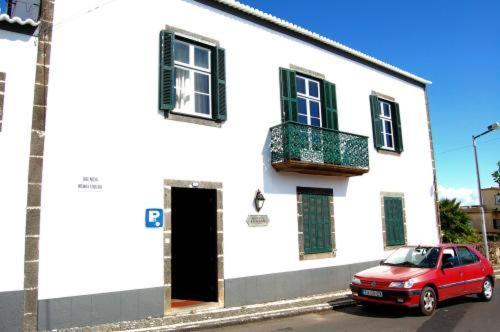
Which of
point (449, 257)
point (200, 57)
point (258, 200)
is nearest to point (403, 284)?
point (449, 257)

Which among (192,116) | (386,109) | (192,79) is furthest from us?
(386,109)

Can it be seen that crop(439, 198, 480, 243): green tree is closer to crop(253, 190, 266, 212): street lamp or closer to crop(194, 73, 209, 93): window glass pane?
crop(253, 190, 266, 212): street lamp

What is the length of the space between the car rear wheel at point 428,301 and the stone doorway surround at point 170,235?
4396 mm

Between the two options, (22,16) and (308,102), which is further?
(308,102)

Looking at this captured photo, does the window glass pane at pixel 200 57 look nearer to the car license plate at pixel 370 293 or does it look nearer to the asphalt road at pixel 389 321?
the asphalt road at pixel 389 321

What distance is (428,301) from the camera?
873 centimetres

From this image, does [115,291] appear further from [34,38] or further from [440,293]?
[440,293]

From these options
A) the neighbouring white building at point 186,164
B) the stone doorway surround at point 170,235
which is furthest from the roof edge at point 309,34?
the stone doorway surround at point 170,235

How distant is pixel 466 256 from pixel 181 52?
867cm

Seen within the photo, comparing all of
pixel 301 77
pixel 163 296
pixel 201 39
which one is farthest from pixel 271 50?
pixel 163 296

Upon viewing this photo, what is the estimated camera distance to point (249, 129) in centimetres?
1081

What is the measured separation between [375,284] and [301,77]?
6.54 meters

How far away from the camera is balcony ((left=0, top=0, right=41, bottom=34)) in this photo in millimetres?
7648

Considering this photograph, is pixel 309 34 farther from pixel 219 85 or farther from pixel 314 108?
pixel 219 85
